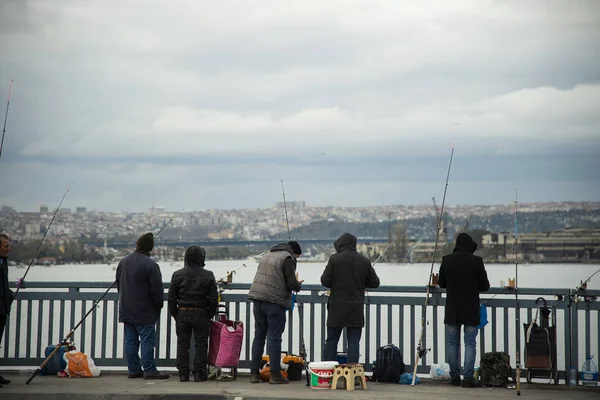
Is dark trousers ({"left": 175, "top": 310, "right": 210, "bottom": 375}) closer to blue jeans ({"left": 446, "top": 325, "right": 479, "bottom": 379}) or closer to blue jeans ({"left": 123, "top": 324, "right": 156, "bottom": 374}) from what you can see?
blue jeans ({"left": 123, "top": 324, "right": 156, "bottom": 374})

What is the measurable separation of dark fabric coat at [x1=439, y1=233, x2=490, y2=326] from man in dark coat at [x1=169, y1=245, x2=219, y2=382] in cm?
273

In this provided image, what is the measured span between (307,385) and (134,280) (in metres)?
2.40

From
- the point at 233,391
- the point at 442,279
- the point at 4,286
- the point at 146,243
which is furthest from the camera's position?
the point at 146,243

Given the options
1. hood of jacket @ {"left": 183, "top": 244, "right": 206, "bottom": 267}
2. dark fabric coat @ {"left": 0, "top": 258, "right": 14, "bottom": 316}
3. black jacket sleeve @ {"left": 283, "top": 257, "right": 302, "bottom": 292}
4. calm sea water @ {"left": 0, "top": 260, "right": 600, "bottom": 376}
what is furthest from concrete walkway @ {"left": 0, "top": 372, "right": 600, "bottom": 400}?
hood of jacket @ {"left": 183, "top": 244, "right": 206, "bottom": 267}

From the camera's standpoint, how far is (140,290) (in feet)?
31.8

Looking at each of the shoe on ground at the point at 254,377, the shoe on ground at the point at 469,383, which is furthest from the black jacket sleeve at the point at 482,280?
the shoe on ground at the point at 254,377

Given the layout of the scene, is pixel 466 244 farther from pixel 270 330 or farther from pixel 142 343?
pixel 142 343

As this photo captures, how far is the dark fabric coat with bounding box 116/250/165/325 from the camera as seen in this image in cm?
966

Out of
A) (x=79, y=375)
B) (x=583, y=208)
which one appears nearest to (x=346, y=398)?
(x=79, y=375)

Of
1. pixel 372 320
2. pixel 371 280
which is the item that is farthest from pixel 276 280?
pixel 372 320

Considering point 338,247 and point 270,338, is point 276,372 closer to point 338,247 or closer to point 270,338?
point 270,338

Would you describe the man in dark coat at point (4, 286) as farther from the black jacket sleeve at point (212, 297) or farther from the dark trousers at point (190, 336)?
the black jacket sleeve at point (212, 297)

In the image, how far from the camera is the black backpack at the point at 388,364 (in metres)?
9.80

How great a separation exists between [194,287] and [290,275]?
1132mm
